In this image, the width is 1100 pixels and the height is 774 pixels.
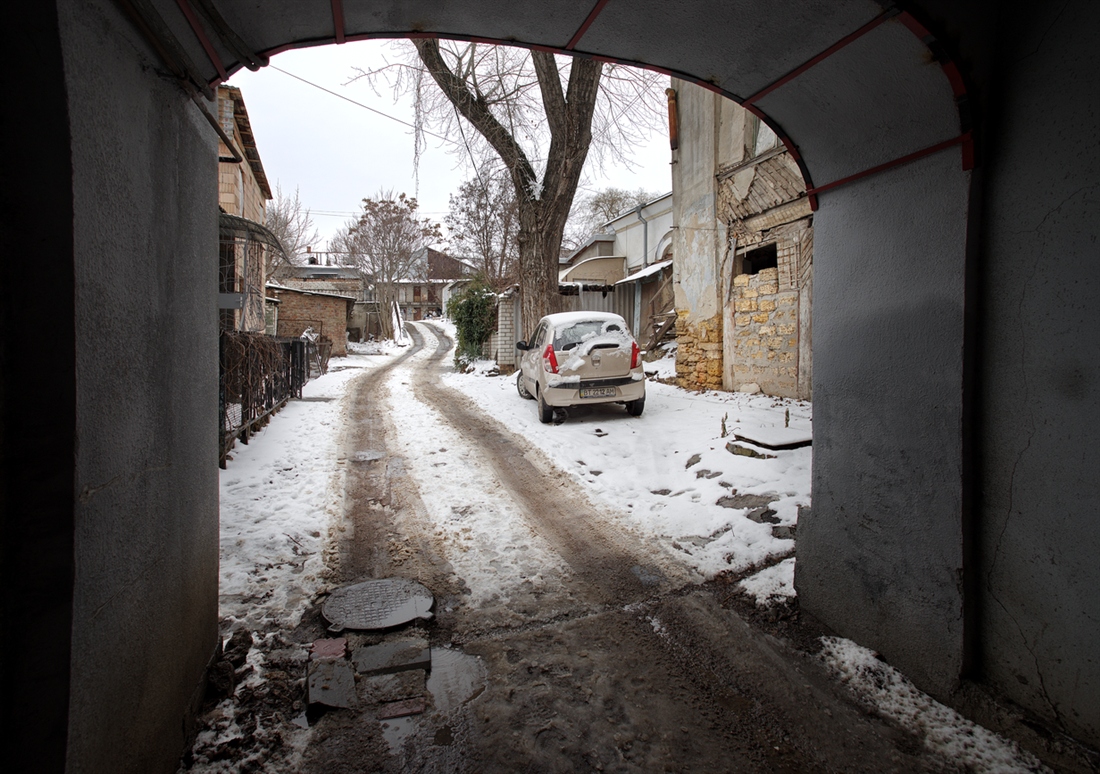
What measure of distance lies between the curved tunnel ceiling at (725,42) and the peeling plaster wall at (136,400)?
1.22 ft

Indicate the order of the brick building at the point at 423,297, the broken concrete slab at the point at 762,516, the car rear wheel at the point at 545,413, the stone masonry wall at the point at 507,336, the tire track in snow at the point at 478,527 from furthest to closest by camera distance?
the brick building at the point at 423,297 < the stone masonry wall at the point at 507,336 < the car rear wheel at the point at 545,413 < the broken concrete slab at the point at 762,516 < the tire track in snow at the point at 478,527

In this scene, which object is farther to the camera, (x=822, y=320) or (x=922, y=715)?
(x=822, y=320)

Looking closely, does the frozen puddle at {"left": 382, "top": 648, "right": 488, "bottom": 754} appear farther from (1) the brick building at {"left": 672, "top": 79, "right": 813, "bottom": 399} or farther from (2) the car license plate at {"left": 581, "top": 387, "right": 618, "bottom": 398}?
(1) the brick building at {"left": 672, "top": 79, "right": 813, "bottom": 399}

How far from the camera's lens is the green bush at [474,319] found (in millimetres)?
18703

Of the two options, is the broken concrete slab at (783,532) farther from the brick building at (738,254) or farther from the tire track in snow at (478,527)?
the brick building at (738,254)

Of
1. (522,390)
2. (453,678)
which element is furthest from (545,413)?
(453,678)

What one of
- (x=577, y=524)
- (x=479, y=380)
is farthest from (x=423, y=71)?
(x=577, y=524)

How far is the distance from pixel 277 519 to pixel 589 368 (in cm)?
479

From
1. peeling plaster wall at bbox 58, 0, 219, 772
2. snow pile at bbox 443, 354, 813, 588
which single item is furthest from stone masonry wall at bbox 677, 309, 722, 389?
peeling plaster wall at bbox 58, 0, 219, 772

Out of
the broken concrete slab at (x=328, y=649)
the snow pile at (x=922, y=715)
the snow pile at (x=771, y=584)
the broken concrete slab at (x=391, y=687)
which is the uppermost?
the snow pile at (x=771, y=584)

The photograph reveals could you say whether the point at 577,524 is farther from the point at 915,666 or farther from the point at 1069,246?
the point at 1069,246

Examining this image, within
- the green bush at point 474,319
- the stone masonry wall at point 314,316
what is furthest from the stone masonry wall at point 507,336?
the stone masonry wall at point 314,316

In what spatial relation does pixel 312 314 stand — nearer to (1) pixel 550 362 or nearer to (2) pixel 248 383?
(2) pixel 248 383

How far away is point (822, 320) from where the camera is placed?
3.09m
